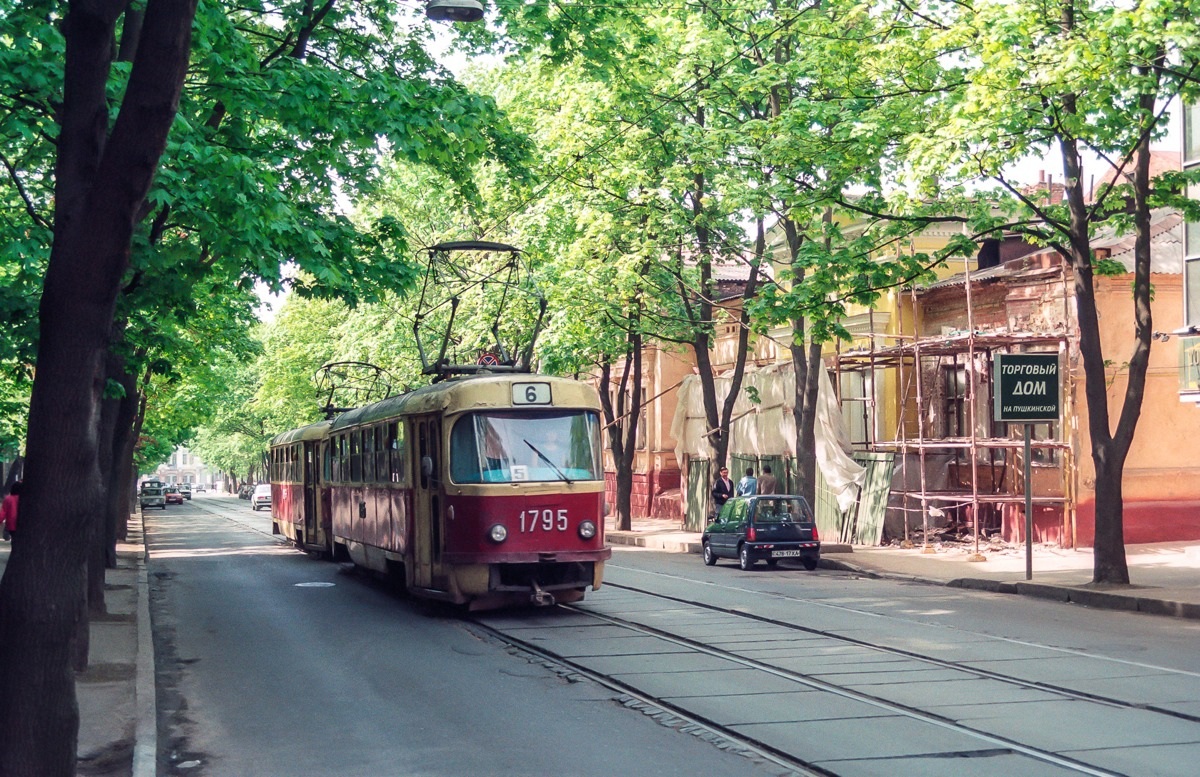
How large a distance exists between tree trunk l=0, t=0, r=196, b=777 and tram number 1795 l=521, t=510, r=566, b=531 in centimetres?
936

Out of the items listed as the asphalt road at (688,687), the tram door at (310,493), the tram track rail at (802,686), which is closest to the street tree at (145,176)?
the asphalt road at (688,687)

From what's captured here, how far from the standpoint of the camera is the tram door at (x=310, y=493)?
30.0 meters

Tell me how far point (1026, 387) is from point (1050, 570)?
3698mm

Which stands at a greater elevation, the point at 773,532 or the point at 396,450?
the point at 396,450

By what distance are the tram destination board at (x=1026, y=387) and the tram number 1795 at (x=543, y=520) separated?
8.11 meters

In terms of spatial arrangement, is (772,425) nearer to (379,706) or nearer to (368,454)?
(368,454)

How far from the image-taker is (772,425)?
127ft

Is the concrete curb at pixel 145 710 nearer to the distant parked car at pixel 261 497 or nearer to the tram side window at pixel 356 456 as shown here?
the tram side window at pixel 356 456

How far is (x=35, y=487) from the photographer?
7.39 m

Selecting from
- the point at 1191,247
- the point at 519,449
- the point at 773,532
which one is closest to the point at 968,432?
the point at 773,532

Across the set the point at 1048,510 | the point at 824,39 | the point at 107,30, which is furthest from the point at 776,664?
the point at 1048,510

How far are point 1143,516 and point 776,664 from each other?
18151 millimetres

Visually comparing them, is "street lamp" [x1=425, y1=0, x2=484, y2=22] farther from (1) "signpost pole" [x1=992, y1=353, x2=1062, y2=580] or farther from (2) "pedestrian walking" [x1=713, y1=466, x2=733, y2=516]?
(2) "pedestrian walking" [x1=713, y1=466, x2=733, y2=516]

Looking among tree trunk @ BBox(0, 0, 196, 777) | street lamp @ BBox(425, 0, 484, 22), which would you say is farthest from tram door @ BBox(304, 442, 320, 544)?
tree trunk @ BBox(0, 0, 196, 777)
